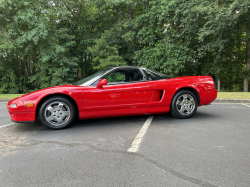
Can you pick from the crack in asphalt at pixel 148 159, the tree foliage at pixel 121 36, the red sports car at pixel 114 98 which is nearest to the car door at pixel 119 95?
the red sports car at pixel 114 98

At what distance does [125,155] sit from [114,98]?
1.74 m

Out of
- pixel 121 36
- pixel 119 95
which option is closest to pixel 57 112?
pixel 119 95

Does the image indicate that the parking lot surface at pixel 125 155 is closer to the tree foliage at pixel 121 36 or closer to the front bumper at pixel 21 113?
the front bumper at pixel 21 113

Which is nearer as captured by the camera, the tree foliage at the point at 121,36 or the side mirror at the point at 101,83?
the side mirror at the point at 101,83

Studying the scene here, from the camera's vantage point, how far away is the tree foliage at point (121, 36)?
50.8 feet

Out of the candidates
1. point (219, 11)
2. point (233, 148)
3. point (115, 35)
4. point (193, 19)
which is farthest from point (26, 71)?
point (233, 148)

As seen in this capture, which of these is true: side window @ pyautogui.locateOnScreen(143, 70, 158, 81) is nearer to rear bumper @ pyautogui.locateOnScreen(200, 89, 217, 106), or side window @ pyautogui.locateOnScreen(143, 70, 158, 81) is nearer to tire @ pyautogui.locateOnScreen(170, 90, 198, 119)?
tire @ pyautogui.locateOnScreen(170, 90, 198, 119)

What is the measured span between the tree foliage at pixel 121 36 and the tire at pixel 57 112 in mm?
12320

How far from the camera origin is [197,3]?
48.6 ft

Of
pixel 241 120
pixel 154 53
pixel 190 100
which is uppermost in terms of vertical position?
pixel 154 53

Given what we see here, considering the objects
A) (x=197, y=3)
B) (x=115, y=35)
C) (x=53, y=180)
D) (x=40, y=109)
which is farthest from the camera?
(x=115, y=35)

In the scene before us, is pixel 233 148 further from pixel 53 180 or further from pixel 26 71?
pixel 26 71

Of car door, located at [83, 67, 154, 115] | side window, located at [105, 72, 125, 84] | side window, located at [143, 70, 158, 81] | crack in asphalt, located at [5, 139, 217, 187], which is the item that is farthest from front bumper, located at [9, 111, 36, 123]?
side window, located at [143, 70, 158, 81]

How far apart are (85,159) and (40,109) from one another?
6.31 ft
